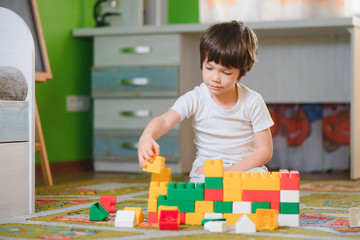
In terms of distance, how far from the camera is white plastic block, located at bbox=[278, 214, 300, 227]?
3.94 feet

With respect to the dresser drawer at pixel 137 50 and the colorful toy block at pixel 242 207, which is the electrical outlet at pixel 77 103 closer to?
the dresser drawer at pixel 137 50

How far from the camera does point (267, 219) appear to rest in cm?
117

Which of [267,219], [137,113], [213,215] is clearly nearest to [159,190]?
[213,215]

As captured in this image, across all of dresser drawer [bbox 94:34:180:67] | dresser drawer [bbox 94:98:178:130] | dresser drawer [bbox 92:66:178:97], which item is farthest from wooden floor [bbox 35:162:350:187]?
dresser drawer [bbox 94:34:180:67]

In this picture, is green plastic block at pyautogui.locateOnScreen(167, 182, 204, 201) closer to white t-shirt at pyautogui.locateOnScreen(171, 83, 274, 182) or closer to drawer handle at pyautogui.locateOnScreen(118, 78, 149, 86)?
white t-shirt at pyautogui.locateOnScreen(171, 83, 274, 182)

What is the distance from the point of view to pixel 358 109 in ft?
7.93

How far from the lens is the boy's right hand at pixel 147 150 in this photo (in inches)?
48.0

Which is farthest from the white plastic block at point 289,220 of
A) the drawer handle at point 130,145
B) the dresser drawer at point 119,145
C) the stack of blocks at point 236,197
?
the drawer handle at point 130,145

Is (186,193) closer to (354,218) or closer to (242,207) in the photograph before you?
A: (242,207)

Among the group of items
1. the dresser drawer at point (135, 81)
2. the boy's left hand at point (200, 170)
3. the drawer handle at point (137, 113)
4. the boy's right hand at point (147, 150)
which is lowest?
the boy's left hand at point (200, 170)

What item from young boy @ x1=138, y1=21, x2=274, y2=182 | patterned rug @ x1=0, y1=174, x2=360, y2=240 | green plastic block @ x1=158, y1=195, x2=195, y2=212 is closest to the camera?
patterned rug @ x1=0, y1=174, x2=360, y2=240

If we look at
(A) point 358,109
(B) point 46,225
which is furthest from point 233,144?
(A) point 358,109

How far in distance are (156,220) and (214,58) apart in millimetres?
442

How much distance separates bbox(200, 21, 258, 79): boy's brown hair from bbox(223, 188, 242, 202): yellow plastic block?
36cm
